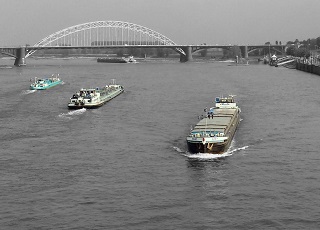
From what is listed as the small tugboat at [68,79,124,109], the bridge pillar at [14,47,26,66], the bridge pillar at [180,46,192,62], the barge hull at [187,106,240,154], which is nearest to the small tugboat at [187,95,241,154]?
the barge hull at [187,106,240,154]

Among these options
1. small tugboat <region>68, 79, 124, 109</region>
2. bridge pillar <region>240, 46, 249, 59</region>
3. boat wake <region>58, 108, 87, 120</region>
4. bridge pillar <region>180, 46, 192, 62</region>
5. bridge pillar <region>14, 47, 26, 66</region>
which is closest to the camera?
boat wake <region>58, 108, 87, 120</region>

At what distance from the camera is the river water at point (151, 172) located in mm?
24125

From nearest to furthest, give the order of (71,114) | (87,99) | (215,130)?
(215,130)
(71,114)
(87,99)

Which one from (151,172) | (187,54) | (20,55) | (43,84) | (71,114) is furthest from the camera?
(187,54)

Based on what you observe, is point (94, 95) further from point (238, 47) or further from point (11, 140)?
point (238, 47)

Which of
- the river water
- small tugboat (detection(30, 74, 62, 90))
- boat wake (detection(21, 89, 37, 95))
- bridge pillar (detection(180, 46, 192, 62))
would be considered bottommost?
the river water

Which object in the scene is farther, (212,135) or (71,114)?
(71,114)

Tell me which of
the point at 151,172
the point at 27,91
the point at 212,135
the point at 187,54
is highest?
the point at 187,54

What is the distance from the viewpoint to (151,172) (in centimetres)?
3083

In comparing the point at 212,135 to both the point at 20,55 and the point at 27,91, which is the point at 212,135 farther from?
the point at 20,55

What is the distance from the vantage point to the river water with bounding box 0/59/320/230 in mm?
24125

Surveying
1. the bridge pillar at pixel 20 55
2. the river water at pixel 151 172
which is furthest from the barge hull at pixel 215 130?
the bridge pillar at pixel 20 55

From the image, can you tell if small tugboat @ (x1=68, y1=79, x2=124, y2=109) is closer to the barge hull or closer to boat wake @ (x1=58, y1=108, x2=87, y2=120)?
boat wake @ (x1=58, y1=108, x2=87, y2=120)

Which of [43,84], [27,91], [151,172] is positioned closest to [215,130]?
[151,172]
